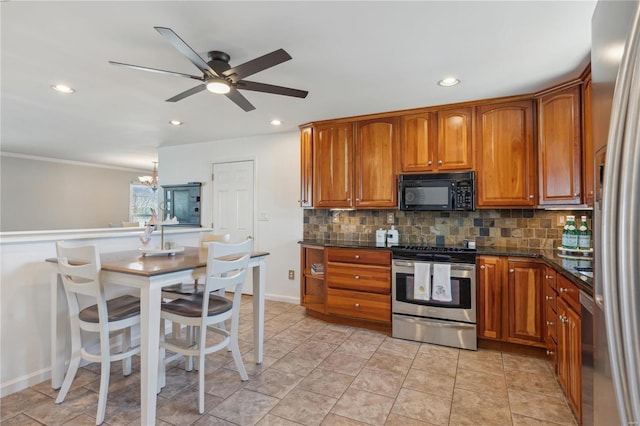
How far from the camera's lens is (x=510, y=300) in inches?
110

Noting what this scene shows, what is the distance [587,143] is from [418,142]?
139 cm

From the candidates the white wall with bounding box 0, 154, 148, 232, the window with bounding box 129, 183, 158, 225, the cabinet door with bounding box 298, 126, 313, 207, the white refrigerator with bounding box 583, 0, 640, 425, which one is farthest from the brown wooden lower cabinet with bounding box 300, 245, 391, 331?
the white wall with bounding box 0, 154, 148, 232

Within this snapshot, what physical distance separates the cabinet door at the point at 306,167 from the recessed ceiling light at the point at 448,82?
5.49 ft

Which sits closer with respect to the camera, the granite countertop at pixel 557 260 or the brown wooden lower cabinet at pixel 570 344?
the granite countertop at pixel 557 260

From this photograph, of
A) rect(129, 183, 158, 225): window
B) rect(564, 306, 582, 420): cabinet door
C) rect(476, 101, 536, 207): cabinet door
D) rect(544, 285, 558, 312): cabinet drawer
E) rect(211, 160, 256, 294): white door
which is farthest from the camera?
rect(129, 183, 158, 225): window

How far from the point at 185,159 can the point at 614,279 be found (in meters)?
5.53

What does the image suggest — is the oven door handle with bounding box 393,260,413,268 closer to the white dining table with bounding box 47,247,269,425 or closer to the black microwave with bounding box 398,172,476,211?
the black microwave with bounding box 398,172,476,211

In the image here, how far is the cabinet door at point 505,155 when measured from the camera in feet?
9.66

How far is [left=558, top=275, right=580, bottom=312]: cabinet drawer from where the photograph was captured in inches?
70.1

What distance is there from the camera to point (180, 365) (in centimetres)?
260

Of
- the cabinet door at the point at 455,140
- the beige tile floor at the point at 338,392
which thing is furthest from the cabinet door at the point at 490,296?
the cabinet door at the point at 455,140

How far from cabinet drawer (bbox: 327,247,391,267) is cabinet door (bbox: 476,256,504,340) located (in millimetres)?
858

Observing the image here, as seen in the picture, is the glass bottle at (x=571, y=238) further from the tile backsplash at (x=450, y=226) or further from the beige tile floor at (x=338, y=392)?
the beige tile floor at (x=338, y=392)

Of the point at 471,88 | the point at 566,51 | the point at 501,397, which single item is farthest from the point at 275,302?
the point at 566,51
